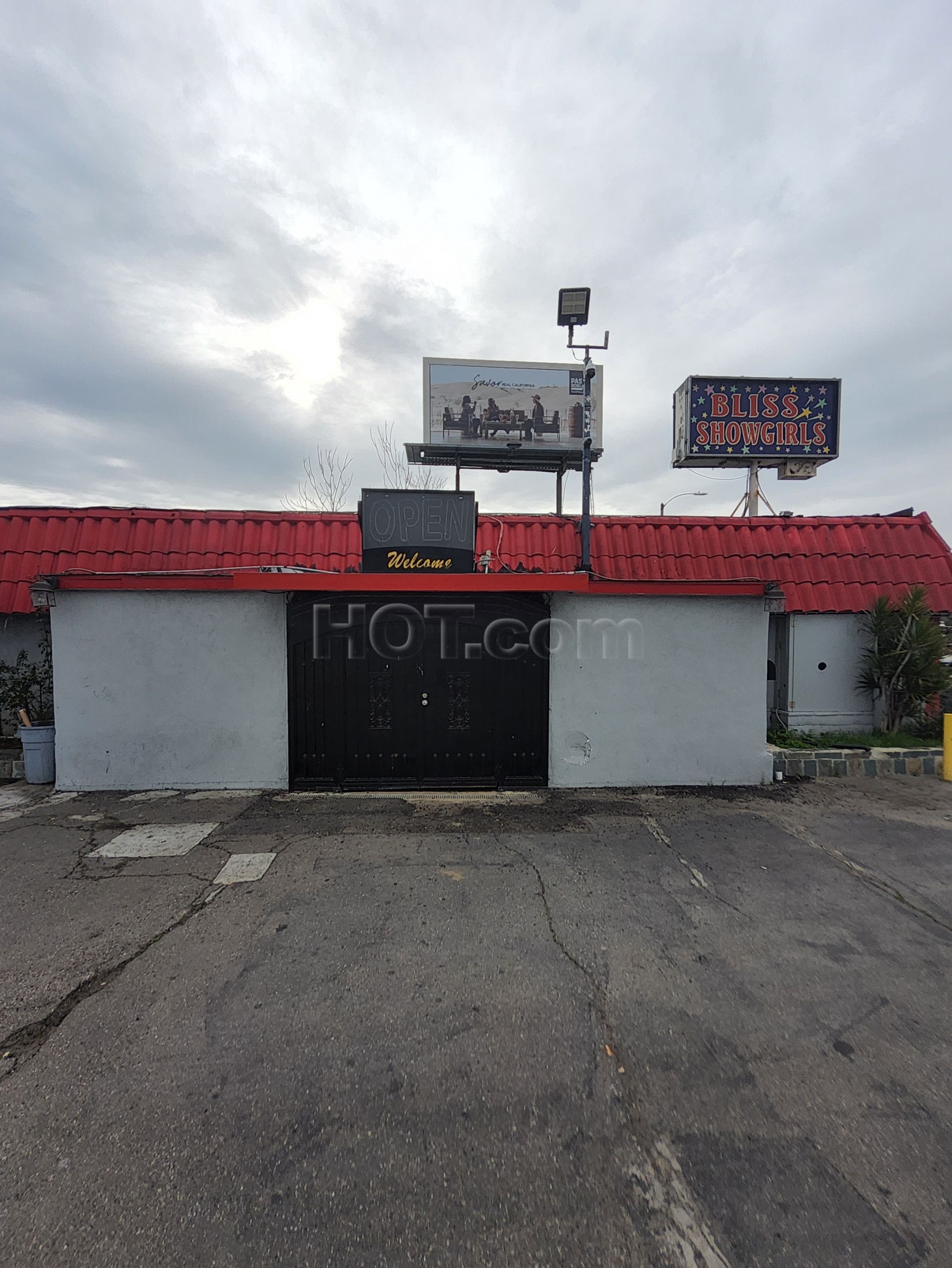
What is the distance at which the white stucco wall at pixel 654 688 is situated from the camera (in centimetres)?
759

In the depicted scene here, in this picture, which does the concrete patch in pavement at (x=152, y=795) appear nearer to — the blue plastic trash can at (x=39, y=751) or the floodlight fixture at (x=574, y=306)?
the blue plastic trash can at (x=39, y=751)

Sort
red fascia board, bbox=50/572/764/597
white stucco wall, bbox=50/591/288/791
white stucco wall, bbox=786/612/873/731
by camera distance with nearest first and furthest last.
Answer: red fascia board, bbox=50/572/764/597
white stucco wall, bbox=50/591/288/791
white stucco wall, bbox=786/612/873/731

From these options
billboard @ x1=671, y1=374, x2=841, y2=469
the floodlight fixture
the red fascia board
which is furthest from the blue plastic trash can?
billboard @ x1=671, y1=374, x2=841, y2=469

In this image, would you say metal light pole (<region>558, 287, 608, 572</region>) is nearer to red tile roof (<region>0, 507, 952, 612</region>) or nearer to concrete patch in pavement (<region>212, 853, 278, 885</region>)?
red tile roof (<region>0, 507, 952, 612</region>)

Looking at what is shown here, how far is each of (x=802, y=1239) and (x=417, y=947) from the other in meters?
2.50

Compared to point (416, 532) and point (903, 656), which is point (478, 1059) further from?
point (903, 656)

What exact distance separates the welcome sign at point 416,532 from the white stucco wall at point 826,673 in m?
6.27

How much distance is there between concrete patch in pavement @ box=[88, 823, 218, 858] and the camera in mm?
5430

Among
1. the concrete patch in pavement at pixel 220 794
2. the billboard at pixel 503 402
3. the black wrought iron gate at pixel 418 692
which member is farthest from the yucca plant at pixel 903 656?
the concrete patch in pavement at pixel 220 794

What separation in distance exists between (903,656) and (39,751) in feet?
43.9

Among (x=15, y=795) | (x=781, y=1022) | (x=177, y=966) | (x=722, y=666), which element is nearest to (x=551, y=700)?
(x=722, y=666)

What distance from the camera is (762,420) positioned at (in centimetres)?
1323

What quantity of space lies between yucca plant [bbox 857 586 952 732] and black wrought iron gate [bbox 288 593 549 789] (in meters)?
6.04

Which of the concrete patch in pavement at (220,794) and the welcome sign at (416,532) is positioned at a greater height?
the welcome sign at (416,532)
